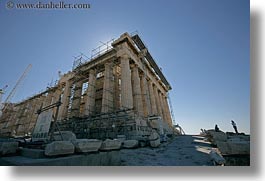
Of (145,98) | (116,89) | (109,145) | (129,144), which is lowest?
(129,144)

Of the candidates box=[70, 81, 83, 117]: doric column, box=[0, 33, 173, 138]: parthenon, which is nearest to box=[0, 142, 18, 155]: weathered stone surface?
box=[0, 33, 173, 138]: parthenon

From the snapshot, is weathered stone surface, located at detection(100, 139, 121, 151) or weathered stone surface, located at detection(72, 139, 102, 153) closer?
weathered stone surface, located at detection(72, 139, 102, 153)

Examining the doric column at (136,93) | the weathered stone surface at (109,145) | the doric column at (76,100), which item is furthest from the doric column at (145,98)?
the weathered stone surface at (109,145)

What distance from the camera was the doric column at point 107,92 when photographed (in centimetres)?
1341

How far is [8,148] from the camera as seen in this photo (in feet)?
12.0

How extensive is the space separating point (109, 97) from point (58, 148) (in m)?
11.1

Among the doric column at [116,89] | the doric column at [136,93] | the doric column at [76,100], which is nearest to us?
the doric column at [136,93]

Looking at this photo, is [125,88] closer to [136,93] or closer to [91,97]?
[136,93]

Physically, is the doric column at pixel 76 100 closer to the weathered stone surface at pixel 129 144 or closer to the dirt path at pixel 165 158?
the weathered stone surface at pixel 129 144

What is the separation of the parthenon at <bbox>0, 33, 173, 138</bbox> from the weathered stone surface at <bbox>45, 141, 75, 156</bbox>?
561 cm

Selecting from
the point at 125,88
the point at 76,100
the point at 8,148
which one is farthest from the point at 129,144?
the point at 76,100

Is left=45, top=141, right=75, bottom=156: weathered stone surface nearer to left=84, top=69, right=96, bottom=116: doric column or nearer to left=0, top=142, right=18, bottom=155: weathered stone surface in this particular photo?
left=0, top=142, right=18, bottom=155: weathered stone surface

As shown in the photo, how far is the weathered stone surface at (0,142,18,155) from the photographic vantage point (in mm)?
3589

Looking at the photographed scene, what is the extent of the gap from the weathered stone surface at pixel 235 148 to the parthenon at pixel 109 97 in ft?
16.6
